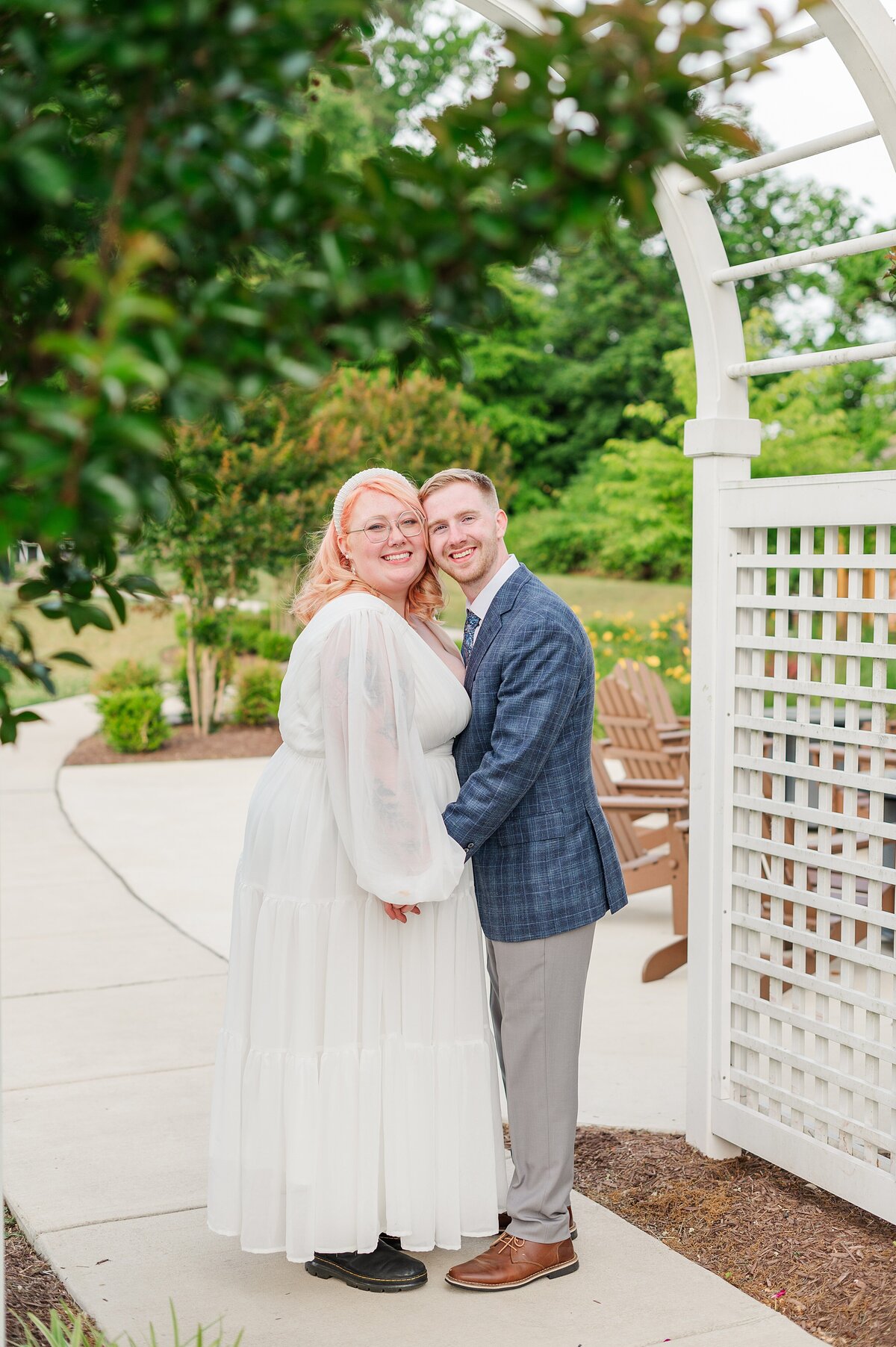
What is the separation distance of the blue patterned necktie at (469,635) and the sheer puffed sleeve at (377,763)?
0.34m

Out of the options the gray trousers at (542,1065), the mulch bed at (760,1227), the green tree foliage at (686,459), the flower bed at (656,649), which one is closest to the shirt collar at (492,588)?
the gray trousers at (542,1065)

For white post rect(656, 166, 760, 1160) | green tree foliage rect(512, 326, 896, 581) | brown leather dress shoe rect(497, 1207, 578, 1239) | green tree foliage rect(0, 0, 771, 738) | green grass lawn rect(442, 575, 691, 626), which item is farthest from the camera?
green grass lawn rect(442, 575, 691, 626)

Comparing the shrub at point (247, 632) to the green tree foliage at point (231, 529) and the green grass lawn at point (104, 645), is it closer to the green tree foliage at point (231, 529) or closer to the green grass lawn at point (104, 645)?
the green tree foliage at point (231, 529)

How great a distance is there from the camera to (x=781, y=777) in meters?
3.86

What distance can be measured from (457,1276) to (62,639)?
2710cm

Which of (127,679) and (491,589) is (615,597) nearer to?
(127,679)

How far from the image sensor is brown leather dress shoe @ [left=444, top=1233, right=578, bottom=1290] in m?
3.37

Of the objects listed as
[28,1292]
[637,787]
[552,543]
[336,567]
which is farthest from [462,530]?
[552,543]

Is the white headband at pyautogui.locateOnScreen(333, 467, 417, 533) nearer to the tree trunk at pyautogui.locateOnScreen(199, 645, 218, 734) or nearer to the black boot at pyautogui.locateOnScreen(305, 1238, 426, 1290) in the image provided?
the black boot at pyautogui.locateOnScreen(305, 1238, 426, 1290)

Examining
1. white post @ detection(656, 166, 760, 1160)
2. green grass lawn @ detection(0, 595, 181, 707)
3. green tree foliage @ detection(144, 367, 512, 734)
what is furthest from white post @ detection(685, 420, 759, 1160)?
green grass lawn @ detection(0, 595, 181, 707)

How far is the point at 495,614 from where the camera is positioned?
3438 mm

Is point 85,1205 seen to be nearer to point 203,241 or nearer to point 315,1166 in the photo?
point 315,1166

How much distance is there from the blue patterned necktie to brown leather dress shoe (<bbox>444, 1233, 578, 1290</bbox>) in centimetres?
153

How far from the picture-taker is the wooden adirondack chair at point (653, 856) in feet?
20.7
